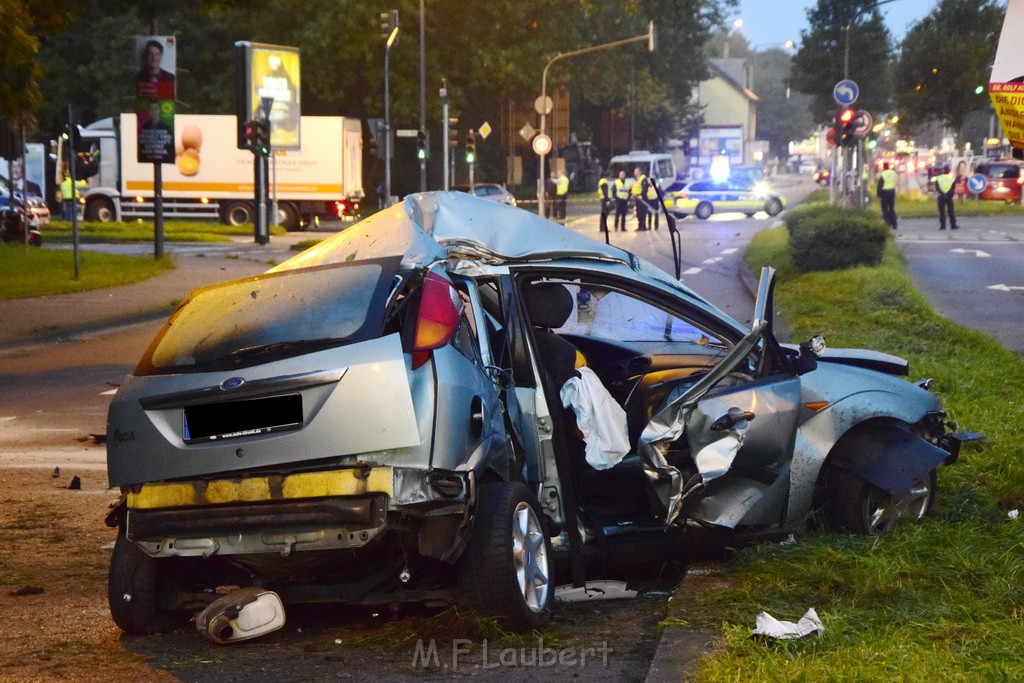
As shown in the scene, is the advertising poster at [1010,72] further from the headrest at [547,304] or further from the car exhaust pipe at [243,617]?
the car exhaust pipe at [243,617]

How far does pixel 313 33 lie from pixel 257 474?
50718mm

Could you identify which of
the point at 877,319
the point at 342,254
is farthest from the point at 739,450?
the point at 877,319

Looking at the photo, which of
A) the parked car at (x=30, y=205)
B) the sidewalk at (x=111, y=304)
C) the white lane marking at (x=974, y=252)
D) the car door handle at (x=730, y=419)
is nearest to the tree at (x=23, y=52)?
the sidewalk at (x=111, y=304)

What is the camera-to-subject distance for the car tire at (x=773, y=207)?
50.2 metres

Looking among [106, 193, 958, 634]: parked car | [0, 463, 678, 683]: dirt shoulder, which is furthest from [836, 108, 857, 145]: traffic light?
[0, 463, 678, 683]: dirt shoulder

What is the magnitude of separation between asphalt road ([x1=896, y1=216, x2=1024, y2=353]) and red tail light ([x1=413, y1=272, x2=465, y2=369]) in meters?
10.5

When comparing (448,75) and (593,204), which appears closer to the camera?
(448,75)

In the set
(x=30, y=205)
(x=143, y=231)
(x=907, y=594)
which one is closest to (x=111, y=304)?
(x=907, y=594)

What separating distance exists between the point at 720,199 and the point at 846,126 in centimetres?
1852

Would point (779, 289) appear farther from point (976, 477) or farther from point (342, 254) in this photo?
point (342, 254)

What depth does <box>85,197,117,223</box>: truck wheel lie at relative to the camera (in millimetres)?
48500

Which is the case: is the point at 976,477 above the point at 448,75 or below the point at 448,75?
below

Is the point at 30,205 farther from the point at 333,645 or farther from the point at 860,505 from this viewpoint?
the point at 333,645

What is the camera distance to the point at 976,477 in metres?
7.53
